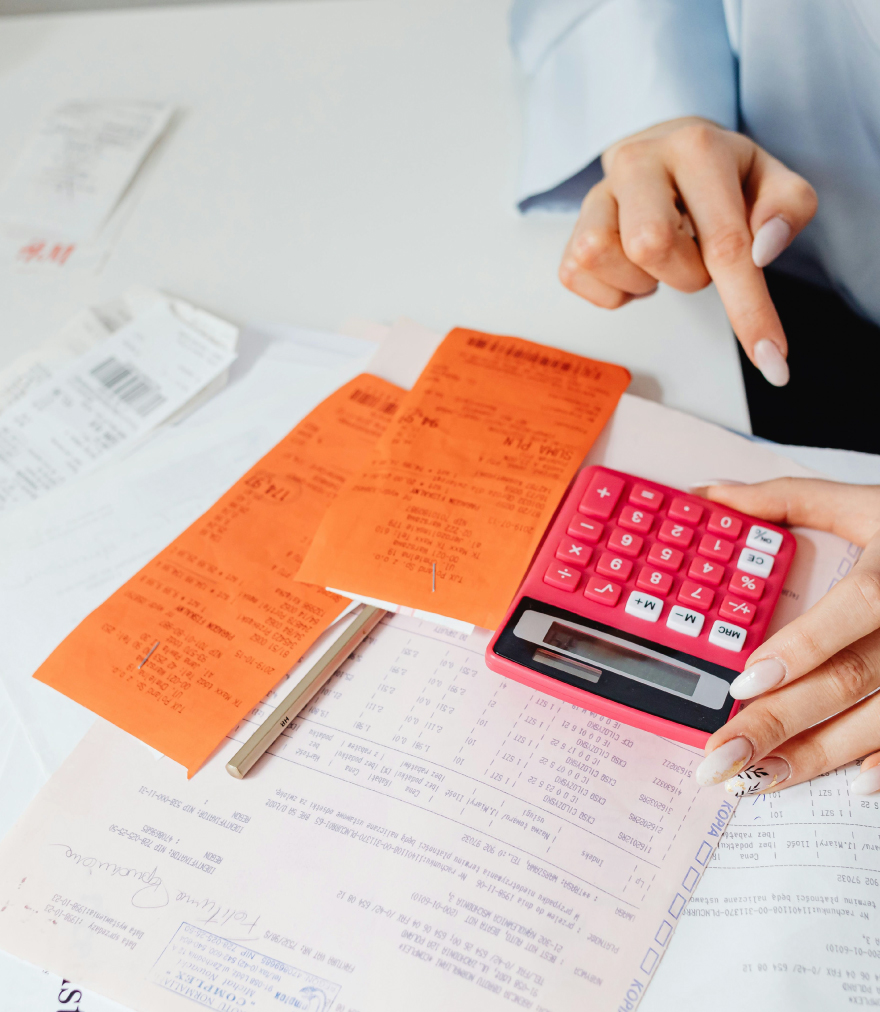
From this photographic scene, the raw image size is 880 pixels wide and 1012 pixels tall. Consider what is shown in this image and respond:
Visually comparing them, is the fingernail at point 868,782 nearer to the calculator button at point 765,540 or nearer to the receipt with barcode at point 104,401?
the calculator button at point 765,540

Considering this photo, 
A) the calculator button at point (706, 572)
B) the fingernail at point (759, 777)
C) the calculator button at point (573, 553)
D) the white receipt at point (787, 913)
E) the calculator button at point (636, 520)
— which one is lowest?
the white receipt at point (787, 913)

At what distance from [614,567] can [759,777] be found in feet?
0.40

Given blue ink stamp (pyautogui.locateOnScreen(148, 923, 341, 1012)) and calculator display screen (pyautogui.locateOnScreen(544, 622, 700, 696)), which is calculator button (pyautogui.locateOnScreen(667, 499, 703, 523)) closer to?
calculator display screen (pyautogui.locateOnScreen(544, 622, 700, 696))

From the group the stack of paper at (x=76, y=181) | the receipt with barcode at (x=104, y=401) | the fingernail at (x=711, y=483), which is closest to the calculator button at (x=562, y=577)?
the fingernail at (x=711, y=483)

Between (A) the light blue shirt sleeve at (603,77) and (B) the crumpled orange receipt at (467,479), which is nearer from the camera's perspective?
(B) the crumpled orange receipt at (467,479)

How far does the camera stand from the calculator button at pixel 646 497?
0.42 meters

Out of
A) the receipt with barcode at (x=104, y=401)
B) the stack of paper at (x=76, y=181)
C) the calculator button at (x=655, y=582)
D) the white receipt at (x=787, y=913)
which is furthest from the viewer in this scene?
the stack of paper at (x=76, y=181)

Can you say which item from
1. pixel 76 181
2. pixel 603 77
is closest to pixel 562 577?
pixel 603 77

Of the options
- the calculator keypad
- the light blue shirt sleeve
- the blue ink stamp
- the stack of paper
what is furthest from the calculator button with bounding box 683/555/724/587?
the stack of paper

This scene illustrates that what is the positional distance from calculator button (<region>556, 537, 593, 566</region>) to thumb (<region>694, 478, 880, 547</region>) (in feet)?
0.32

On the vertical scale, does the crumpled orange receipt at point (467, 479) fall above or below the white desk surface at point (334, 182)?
below

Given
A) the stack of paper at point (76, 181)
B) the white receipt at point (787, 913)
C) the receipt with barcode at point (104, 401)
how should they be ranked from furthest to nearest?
the stack of paper at point (76, 181), the receipt with barcode at point (104, 401), the white receipt at point (787, 913)

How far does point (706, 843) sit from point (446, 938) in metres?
0.12

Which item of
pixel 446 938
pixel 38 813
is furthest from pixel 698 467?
pixel 38 813
